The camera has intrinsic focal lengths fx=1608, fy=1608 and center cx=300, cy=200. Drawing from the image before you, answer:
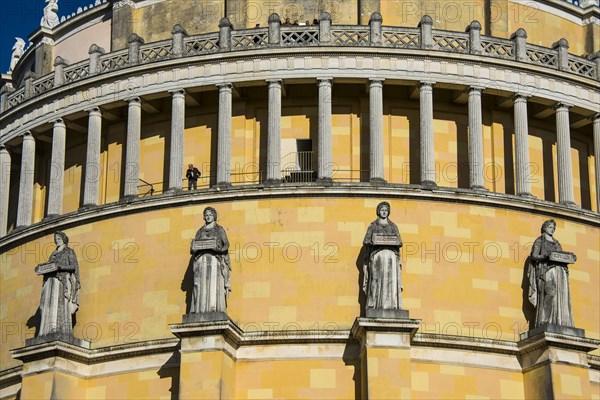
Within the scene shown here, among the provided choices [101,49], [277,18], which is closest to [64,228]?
[101,49]

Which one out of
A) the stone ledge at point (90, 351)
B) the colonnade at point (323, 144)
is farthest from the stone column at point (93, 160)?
the stone ledge at point (90, 351)

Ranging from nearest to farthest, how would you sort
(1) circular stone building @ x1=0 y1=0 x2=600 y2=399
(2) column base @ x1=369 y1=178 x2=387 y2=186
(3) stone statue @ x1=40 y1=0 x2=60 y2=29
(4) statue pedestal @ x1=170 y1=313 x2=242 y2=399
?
(4) statue pedestal @ x1=170 y1=313 x2=242 y2=399 → (1) circular stone building @ x1=0 y1=0 x2=600 y2=399 → (2) column base @ x1=369 y1=178 x2=387 y2=186 → (3) stone statue @ x1=40 y1=0 x2=60 y2=29

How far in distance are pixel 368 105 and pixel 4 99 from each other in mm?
9821

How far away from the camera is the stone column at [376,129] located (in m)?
36.0

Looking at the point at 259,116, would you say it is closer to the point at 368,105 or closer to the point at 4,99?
the point at 368,105

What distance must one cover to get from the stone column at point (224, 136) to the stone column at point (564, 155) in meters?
7.68

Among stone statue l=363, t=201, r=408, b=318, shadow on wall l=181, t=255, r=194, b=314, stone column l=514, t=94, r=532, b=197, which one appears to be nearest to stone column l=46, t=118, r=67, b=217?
shadow on wall l=181, t=255, r=194, b=314

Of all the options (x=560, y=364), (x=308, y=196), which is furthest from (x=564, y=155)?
(x=308, y=196)

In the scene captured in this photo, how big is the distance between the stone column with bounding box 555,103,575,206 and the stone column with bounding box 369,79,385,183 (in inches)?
169

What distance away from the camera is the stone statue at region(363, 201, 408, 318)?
3359 cm

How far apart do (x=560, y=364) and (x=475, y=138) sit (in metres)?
5.95

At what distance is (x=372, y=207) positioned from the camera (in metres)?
35.6

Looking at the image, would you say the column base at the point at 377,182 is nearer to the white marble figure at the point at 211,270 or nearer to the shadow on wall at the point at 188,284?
the white marble figure at the point at 211,270

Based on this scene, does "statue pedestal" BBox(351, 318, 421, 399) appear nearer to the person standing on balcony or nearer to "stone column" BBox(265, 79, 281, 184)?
"stone column" BBox(265, 79, 281, 184)
